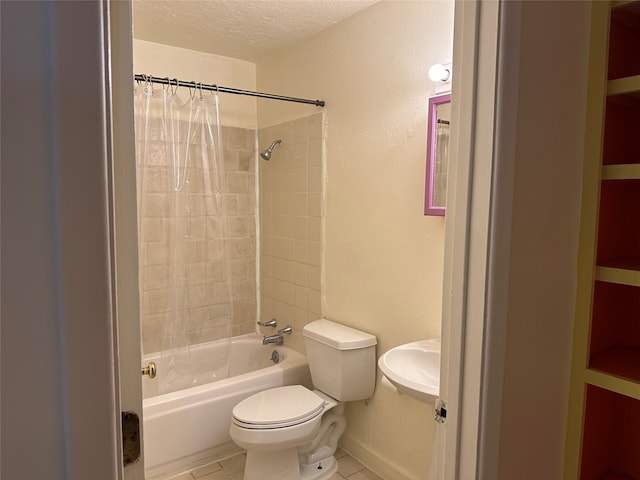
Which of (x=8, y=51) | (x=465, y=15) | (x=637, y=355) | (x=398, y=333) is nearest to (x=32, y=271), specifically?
(x=8, y=51)

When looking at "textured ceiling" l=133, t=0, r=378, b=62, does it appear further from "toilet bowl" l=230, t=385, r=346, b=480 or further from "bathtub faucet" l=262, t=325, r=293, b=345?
"toilet bowl" l=230, t=385, r=346, b=480

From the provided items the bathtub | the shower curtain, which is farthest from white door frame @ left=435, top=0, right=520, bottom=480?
the shower curtain

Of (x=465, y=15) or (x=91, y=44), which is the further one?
(x=465, y=15)

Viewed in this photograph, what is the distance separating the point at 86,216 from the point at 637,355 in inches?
50.4

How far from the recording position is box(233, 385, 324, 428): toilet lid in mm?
2033

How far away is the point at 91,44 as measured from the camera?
1.53 ft

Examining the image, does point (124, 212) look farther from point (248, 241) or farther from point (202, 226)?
point (248, 241)

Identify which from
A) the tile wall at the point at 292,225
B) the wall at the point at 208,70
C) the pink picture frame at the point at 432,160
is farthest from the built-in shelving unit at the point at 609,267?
the wall at the point at 208,70

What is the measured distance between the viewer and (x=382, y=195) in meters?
2.19

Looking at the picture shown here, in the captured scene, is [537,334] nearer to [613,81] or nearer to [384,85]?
[613,81]

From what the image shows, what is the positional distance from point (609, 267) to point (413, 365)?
1.01 meters

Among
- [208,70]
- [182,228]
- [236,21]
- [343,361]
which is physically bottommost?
[343,361]

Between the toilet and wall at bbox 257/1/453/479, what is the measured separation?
119mm

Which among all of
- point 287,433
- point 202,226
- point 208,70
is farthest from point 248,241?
point 287,433
